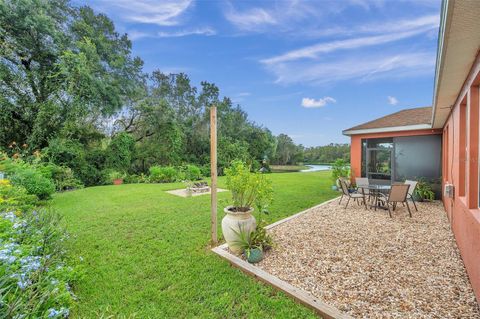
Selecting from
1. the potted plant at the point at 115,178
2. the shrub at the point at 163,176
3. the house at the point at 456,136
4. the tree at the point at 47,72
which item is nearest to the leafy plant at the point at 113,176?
the potted plant at the point at 115,178

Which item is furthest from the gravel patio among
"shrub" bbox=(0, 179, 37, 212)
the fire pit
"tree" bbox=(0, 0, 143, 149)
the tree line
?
"tree" bbox=(0, 0, 143, 149)

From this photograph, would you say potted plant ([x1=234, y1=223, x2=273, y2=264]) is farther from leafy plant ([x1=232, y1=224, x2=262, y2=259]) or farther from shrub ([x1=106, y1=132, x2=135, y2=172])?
shrub ([x1=106, y1=132, x2=135, y2=172])

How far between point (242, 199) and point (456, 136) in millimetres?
4222

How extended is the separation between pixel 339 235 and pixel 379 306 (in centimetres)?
218

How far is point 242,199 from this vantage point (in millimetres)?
3984

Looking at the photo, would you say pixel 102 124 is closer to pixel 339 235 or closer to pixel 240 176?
pixel 240 176

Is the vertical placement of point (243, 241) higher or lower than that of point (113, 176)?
lower

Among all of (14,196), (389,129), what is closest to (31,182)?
(14,196)

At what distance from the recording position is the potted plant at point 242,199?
3619 mm

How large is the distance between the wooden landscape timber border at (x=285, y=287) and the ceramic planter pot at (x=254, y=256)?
0.08m

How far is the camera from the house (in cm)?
203

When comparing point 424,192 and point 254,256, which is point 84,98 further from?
point 424,192

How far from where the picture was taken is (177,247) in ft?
13.1

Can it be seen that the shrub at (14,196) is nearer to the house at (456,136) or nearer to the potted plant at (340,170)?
the house at (456,136)
